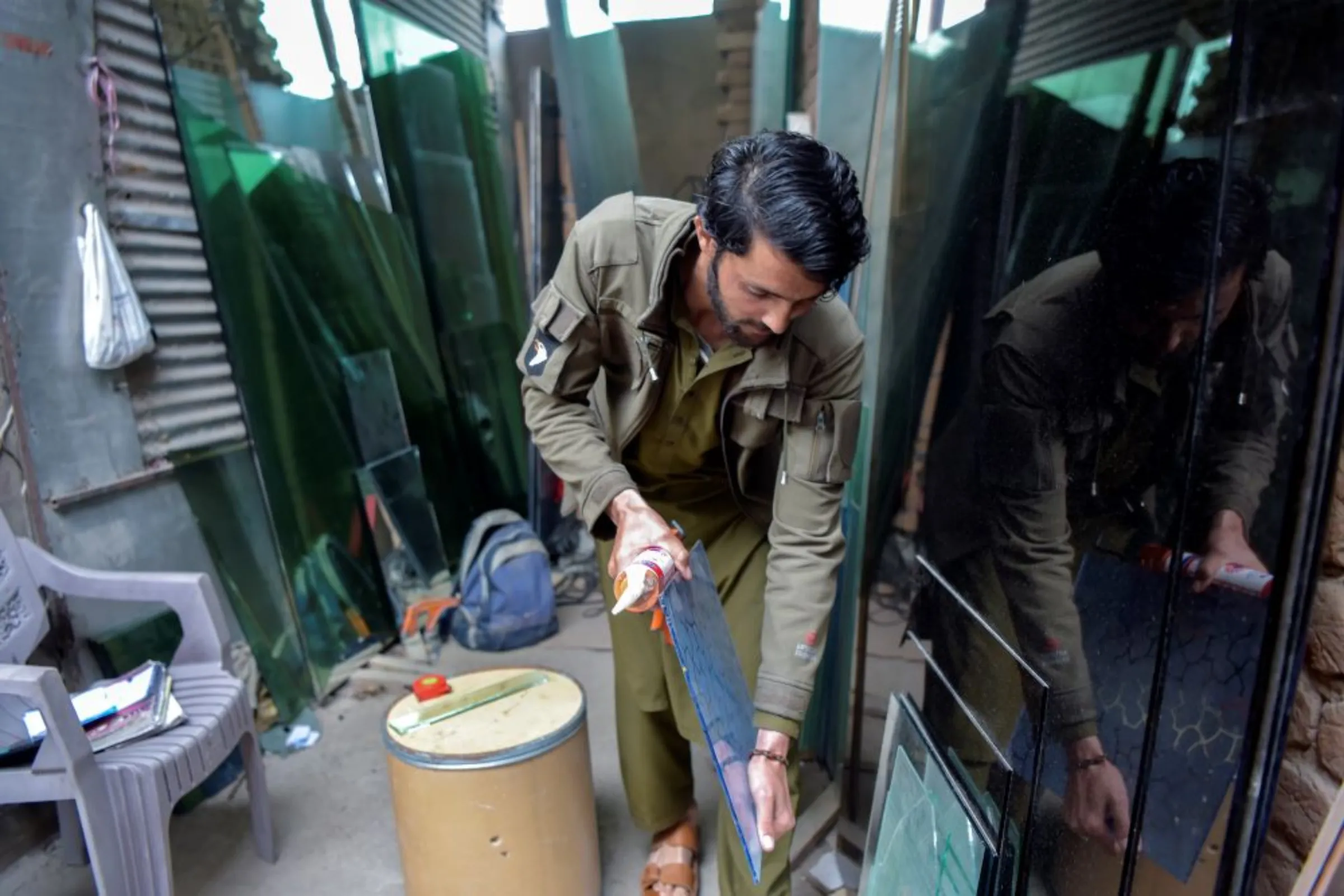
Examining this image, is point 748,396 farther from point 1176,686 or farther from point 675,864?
point 675,864

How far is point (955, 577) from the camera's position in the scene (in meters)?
1.39

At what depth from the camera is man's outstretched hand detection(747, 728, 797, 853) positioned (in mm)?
1199

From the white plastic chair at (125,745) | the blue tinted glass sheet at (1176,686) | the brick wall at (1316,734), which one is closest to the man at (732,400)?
the blue tinted glass sheet at (1176,686)

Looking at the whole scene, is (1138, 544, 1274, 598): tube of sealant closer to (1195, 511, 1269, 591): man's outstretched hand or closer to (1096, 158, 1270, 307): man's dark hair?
(1195, 511, 1269, 591): man's outstretched hand

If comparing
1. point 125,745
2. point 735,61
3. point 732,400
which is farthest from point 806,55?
point 125,745

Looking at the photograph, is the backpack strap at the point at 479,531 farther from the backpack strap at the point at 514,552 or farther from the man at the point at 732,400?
the man at the point at 732,400

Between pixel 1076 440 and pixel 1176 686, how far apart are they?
0.32 meters

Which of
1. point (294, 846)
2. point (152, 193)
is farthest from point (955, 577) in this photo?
point (152, 193)

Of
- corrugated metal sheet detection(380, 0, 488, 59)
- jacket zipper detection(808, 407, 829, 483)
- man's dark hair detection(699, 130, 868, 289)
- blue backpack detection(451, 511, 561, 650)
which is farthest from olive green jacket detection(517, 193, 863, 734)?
corrugated metal sheet detection(380, 0, 488, 59)

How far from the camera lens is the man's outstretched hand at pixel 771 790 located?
47.2 inches

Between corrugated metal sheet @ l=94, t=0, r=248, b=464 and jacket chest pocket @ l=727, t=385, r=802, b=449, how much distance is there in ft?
5.46

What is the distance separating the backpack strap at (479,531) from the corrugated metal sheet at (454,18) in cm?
198

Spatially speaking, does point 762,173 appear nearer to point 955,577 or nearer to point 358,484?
point 955,577

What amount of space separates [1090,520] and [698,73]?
2.53 m
